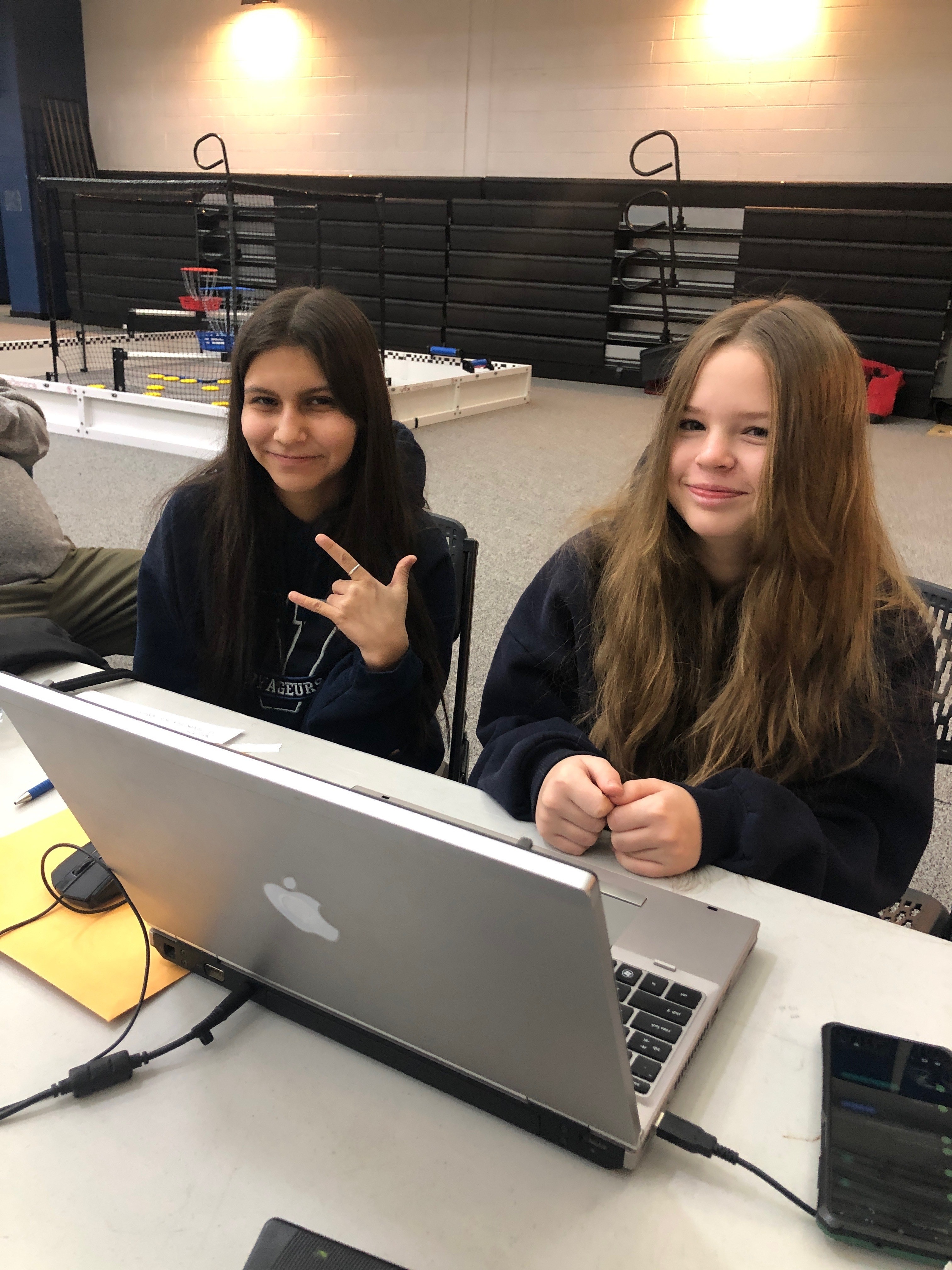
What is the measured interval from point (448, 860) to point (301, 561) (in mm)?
946

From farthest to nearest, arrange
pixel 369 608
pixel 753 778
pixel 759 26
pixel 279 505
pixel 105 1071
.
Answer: pixel 759 26 → pixel 279 505 → pixel 369 608 → pixel 753 778 → pixel 105 1071

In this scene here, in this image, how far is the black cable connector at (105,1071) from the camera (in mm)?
562

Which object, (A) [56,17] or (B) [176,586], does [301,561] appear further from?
(A) [56,17]

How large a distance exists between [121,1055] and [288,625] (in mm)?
771

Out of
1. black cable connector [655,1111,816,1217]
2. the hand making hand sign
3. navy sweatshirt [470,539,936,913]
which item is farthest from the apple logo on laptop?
the hand making hand sign

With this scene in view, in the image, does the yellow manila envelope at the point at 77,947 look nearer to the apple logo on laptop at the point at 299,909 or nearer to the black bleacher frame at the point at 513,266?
the apple logo on laptop at the point at 299,909

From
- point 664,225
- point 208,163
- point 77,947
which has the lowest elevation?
point 77,947

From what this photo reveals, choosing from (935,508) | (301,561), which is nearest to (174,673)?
(301,561)

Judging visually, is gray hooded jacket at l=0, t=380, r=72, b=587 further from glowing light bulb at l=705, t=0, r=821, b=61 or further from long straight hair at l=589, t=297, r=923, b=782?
glowing light bulb at l=705, t=0, r=821, b=61

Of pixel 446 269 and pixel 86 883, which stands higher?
pixel 446 269

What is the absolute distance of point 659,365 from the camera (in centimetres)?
130

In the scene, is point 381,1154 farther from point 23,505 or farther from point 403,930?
point 23,505

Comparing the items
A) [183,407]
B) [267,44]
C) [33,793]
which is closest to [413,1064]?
[33,793]

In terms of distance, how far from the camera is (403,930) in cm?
46
